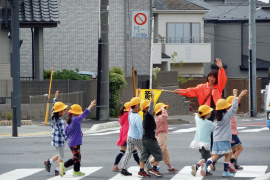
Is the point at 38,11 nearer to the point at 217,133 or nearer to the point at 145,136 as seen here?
the point at 145,136

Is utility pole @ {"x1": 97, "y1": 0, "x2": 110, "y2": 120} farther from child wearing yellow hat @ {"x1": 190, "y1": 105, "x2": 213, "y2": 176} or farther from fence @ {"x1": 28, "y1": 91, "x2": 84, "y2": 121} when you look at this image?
child wearing yellow hat @ {"x1": 190, "y1": 105, "x2": 213, "y2": 176}

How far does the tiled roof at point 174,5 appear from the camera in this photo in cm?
4897

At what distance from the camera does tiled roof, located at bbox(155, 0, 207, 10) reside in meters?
49.0

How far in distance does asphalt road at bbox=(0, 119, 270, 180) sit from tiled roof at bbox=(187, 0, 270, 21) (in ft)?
106

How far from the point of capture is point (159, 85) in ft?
111

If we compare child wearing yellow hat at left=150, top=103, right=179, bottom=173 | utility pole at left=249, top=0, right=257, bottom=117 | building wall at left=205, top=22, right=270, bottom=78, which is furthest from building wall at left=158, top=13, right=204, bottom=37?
child wearing yellow hat at left=150, top=103, right=179, bottom=173

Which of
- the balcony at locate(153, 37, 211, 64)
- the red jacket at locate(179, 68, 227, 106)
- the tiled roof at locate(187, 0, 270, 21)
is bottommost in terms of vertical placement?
the red jacket at locate(179, 68, 227, 106)

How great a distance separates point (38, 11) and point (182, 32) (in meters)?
22.6

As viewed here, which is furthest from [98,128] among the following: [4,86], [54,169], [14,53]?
[54,169]

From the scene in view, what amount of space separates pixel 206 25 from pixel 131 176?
4090cm

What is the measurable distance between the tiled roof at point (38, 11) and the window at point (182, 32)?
2121 centimetres

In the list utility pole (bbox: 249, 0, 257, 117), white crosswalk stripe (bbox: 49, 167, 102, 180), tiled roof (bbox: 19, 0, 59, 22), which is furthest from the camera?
utility pole (bbox: 249, 0, 257, 117)

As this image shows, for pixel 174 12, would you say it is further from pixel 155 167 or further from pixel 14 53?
pixel 155 167

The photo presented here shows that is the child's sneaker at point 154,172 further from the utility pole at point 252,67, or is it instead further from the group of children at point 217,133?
the utility pole at point 252,67
